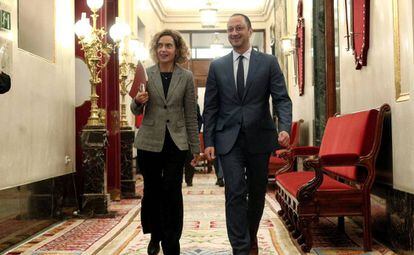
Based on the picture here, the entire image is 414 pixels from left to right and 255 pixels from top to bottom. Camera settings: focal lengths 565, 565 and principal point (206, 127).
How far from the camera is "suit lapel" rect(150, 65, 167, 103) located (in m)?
4.07

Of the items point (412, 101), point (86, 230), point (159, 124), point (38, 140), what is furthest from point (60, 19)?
point (412, 101)

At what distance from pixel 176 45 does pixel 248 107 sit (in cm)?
75

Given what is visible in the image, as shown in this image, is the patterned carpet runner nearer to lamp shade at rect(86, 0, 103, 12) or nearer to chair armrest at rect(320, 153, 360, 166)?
chair armrest at rect(320, 153, 360, 166)

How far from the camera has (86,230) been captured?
222 inches

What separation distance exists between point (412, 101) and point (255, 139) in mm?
1133

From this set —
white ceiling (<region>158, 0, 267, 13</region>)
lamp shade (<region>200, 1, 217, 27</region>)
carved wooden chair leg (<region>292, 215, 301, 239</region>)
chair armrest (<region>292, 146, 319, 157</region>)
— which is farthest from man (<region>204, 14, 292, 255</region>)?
white ceiling (<region>158, 0, 267, 13</region>)

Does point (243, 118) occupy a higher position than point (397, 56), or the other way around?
point (397, 56)

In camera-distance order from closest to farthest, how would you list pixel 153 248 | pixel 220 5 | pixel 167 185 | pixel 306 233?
Result: pixel 167 185, pixel 153 248, pixel 306 233, pixel 220 5

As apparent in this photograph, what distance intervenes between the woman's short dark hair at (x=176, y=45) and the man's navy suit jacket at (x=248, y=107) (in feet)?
1.01

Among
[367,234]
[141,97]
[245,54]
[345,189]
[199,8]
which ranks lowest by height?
[367,234]

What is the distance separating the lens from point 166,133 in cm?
402

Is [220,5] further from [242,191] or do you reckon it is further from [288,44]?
[242,191]

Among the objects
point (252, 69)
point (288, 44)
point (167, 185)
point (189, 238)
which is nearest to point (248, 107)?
point (252, 69)

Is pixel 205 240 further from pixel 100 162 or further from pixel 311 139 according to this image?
pixel 311 139
